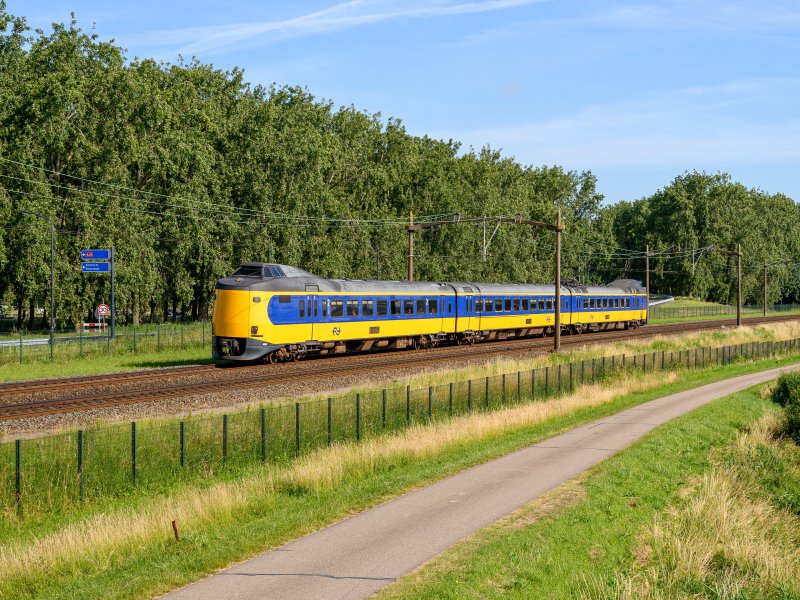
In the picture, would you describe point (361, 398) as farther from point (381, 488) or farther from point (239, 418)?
point (381, 488)

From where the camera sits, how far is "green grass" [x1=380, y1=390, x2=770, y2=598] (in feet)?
43.2

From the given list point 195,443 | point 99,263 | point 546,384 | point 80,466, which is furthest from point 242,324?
point 80,466

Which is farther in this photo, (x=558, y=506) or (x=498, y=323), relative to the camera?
(x=498, y=323)

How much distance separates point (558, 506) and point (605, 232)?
13717 centimetres

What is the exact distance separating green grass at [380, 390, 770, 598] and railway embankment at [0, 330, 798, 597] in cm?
332

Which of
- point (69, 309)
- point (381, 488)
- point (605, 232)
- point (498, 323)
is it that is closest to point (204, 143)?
point (69, 309)

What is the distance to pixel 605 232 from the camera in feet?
491

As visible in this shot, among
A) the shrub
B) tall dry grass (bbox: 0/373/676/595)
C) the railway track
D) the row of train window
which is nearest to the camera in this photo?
tall dry grass (bbox: 0/373/676/595)

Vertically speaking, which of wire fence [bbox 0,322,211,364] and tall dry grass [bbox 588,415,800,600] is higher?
wire fence [bbox 0,322,211,364]

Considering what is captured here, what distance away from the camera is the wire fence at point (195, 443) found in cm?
1909

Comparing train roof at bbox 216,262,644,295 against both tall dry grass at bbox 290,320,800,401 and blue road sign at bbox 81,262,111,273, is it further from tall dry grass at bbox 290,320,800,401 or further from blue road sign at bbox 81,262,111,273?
blue road sign at bbox 81,262,111,273

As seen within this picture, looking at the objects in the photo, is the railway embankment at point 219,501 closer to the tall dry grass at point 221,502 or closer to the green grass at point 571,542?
the tall dry grass at point 221,502

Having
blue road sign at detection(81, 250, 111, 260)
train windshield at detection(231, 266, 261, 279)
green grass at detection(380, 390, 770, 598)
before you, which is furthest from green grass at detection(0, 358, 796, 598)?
blue road sign at detection(81, 250, 111, 260)

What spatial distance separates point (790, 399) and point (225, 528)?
28225mm
